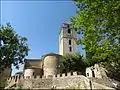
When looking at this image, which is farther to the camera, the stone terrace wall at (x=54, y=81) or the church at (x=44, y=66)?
the church at (x=44, y=66)

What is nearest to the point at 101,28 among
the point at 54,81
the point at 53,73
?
the point at 54,81

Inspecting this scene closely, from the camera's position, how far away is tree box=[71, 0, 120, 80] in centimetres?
2089

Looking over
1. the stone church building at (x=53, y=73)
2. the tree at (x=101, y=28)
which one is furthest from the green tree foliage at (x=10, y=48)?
the tree at (x=101, y=28)

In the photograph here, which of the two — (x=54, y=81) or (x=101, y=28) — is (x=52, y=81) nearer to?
(x=54, y=81)

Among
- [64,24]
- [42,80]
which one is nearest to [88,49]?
[42,80]

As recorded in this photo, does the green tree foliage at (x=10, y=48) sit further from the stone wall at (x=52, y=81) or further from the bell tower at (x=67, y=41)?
the bell tower at (x=67, y=41)

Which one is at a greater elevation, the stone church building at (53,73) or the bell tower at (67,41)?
the bell tower at (67,41)

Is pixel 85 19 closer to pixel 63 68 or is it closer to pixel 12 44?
A: pixel 12 44

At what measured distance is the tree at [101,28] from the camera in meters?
20.9

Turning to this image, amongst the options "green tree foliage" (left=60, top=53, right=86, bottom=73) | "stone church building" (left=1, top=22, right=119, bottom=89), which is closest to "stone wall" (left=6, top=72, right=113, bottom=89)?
"stone church building" (left=1, top=22, right=119, bottom=89)

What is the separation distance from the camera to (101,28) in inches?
866

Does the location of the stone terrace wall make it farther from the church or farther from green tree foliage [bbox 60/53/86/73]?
the church

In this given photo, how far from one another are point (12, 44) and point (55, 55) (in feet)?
43.5

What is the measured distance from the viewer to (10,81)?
31.7 metres
